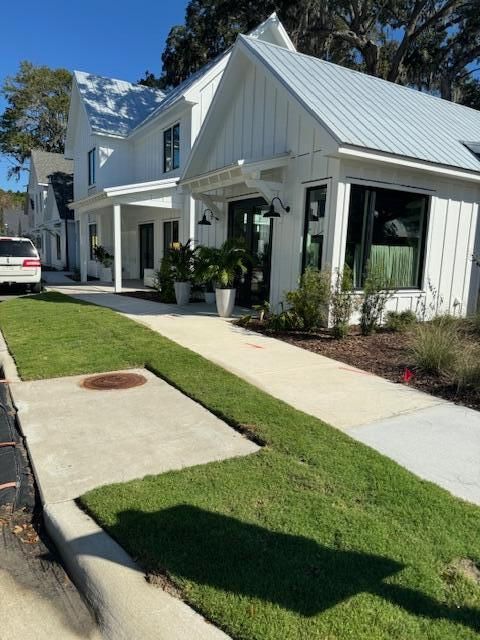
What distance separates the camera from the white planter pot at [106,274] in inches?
734

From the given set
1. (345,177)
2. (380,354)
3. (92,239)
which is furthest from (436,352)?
(92,239)

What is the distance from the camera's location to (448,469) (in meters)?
3.54

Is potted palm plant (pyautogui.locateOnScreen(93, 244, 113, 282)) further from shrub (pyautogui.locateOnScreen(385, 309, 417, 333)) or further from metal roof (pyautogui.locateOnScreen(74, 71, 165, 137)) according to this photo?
shrub (pyautogui.locateOnScreen(385, 309, 417, 333))

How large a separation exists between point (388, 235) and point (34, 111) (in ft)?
146

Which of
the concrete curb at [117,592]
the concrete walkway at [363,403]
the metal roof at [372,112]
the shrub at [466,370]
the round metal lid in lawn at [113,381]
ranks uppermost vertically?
the metal roof at [372,112]

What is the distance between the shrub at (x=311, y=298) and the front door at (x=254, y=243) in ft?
8.35

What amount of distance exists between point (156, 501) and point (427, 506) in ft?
5.76

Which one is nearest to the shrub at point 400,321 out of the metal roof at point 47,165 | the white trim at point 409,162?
the white trim at point 409,162

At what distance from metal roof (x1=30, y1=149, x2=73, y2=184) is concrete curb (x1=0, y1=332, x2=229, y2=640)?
33.3 meters

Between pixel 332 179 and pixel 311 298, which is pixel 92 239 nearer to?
pixel 332 179

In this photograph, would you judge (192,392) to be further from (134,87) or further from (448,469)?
(134,87)

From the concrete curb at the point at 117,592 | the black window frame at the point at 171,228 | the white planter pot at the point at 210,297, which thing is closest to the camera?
the concrete curb at the point at 117,592

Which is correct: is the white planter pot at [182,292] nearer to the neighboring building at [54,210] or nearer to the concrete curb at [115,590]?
the concrete curb at [115,590]

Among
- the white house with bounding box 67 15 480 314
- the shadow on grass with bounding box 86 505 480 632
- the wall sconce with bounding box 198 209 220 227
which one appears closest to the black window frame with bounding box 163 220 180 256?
the white house with bounding box 67 15 480 314
